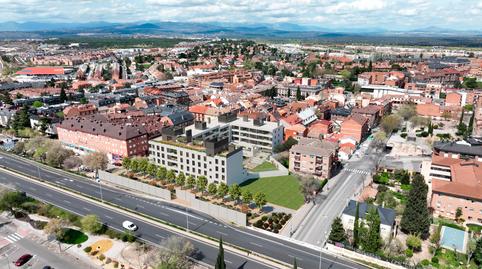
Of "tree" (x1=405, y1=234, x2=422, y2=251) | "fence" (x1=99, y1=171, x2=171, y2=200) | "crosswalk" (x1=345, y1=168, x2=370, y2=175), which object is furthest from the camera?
"crosswalk" (x1=345, y1=168, x2=370, y2=175)

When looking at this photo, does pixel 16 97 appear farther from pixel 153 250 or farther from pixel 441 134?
pixel 441 134

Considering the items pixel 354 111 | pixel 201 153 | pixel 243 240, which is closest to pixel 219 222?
pixel 243 240

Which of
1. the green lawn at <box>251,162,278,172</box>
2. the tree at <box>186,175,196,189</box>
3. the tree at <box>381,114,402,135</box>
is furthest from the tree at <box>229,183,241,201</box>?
the tree at <box>381,114,402,135</box>

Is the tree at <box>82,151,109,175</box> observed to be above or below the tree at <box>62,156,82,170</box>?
above

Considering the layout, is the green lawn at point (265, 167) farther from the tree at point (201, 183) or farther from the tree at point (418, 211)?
the tree at point (418, 211)

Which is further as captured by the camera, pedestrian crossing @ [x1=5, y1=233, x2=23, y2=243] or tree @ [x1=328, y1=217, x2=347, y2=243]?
pedestrian crossing @ [x1=5, y1=233, x2=23, y2=243]

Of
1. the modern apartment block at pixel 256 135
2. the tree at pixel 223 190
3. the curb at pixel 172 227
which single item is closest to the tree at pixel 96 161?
the curb at pixel 172 227

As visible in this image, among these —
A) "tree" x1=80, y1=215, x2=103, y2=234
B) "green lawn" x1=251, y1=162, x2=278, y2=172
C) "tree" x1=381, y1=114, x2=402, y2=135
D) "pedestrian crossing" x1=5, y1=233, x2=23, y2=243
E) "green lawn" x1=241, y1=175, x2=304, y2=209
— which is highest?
"tree" x1=381, y1=114, x2=402, y2=135

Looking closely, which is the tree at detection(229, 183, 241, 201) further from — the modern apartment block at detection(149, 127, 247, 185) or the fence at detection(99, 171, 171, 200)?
the fence at detection(99, 171, 171, 200)
